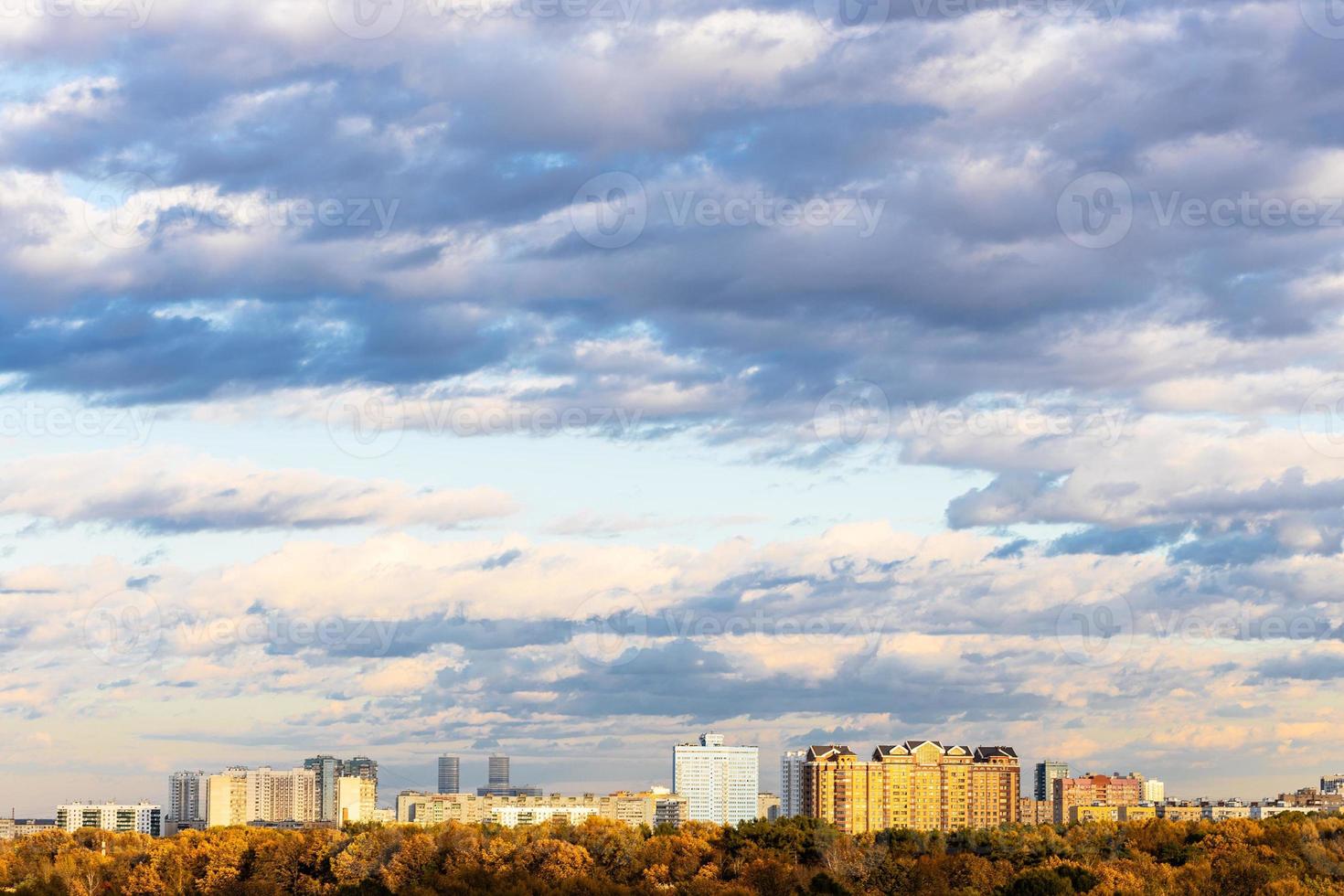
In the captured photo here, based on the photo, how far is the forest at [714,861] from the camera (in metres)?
93.8

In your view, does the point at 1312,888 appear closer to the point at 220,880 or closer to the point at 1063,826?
the point at 1063,826

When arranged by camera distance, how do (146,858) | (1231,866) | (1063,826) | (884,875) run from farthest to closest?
(1063,826)
(146,858)
(884,875)
(1231,866)

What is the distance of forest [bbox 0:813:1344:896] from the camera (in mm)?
93750

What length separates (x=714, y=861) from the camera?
106m

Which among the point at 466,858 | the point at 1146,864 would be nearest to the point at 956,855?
the point at 1146,864

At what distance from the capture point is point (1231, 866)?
9338 cm

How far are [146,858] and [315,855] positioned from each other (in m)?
16.4

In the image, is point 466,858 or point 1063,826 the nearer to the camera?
point 466,858

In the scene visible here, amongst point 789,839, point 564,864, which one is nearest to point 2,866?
point 564,864

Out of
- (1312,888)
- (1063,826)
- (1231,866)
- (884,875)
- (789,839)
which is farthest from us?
(1063,826)

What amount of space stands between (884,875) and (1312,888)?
27033mm

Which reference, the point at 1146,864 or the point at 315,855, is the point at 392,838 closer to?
the point at 315,855

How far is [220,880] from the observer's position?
363ft

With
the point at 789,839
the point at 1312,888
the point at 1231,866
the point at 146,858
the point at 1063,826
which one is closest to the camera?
the point at 1312,888
